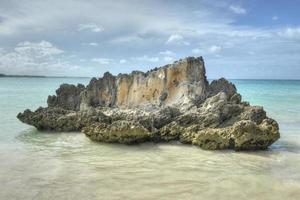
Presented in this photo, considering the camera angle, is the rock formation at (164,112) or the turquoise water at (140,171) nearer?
the turquoise water at (140,171)

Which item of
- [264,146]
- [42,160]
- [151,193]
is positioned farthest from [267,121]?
[42,160]

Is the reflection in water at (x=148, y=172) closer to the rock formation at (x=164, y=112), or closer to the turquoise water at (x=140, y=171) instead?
the turquoise water at (x=140, y=171)

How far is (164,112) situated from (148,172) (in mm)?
4310

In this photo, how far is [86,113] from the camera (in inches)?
526

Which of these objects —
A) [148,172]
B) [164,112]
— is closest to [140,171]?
[148,172]

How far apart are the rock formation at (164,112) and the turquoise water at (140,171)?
39 cm

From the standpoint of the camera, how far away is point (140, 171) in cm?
832

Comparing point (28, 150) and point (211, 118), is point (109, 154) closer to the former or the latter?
point (28, 150)

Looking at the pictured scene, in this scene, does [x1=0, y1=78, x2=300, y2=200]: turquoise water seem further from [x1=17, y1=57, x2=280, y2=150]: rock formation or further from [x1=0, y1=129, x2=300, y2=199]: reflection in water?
[x1=17, y1=57, x2=280, y2=150]: rock formation

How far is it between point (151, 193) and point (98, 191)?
950 mm

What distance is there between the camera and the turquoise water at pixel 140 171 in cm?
689

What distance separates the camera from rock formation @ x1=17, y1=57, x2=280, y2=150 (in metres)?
10.7

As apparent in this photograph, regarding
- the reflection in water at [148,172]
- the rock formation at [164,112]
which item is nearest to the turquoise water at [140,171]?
the reflection in water at [148,172]

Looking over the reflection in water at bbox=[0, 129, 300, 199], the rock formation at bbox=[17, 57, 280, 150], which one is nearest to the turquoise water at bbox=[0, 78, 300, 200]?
the reflection in water at bbox=[0, 129, 300, 199]
